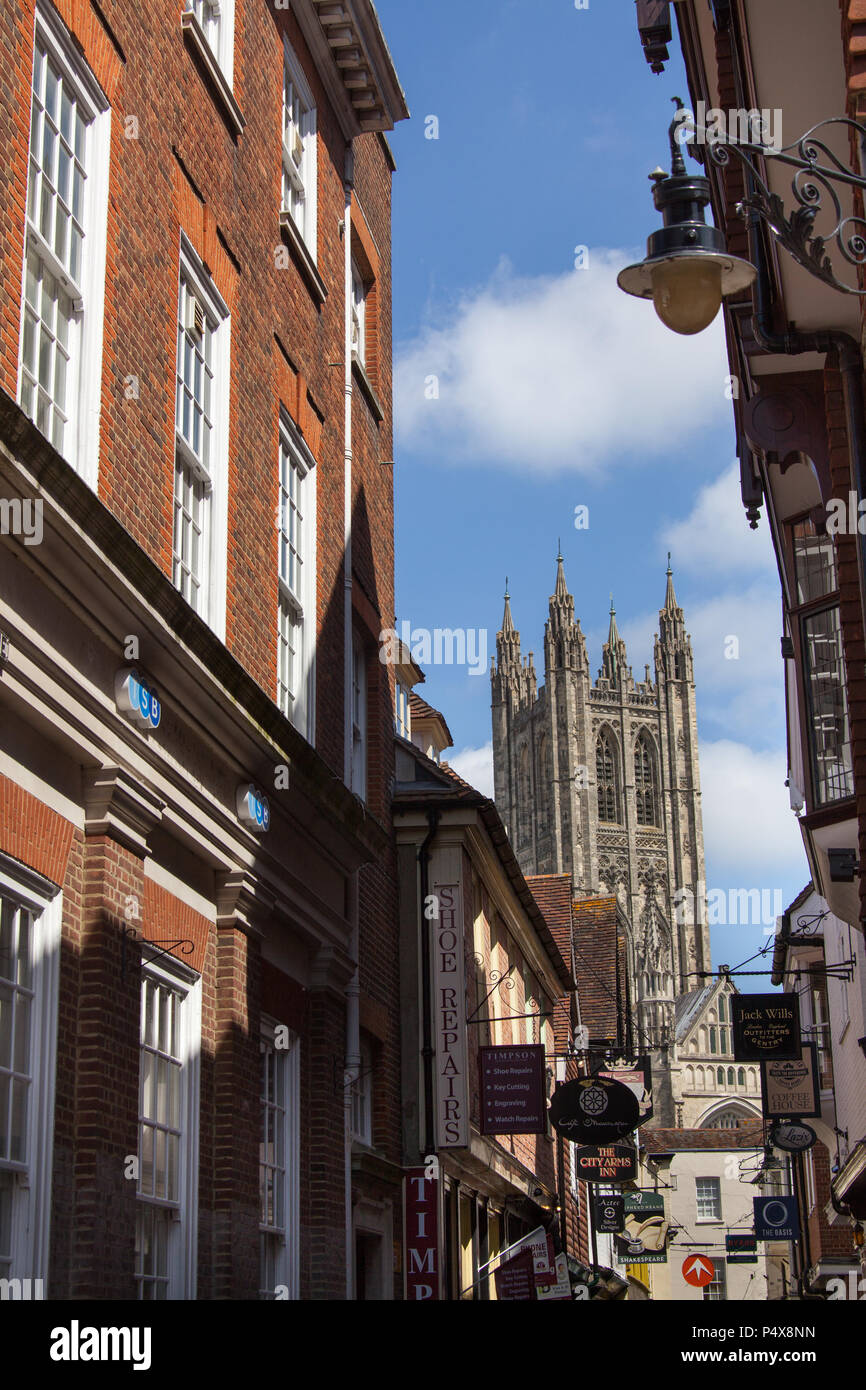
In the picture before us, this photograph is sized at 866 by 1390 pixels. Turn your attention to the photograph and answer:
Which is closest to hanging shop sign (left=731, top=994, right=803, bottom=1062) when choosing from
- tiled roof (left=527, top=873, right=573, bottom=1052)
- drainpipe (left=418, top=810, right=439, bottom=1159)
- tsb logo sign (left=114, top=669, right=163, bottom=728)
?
drainpipe (left=418, top=810, right=439, bottom=1159)

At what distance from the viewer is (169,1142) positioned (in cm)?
958

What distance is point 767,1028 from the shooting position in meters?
24.3

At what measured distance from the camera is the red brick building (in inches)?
308

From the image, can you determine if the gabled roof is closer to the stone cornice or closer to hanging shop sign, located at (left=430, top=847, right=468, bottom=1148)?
hanging shop sign, located at (left=430, top=847, right=468, bottom=1148)

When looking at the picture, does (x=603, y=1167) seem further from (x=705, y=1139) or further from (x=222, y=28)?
(x=705, y=1139)

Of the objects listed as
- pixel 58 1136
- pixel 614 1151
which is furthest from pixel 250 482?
pixel 614 1151

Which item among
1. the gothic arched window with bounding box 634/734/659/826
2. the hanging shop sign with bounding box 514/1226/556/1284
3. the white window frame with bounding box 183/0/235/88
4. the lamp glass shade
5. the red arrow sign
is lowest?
the red arrow sign

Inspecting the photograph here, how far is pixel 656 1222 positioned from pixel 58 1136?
155ft

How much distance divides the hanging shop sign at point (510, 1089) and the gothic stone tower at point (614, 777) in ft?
352

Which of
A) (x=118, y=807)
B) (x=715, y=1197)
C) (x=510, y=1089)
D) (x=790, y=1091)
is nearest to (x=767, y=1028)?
(x=790, y=1091)

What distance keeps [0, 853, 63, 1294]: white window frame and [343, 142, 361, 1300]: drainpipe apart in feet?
19.5

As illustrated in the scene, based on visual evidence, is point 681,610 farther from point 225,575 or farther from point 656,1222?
point 225,575

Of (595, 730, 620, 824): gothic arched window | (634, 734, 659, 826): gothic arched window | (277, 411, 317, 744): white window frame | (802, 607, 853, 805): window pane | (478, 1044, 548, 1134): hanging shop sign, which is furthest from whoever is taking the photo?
(634, 734, 659, 826): gothic arched window

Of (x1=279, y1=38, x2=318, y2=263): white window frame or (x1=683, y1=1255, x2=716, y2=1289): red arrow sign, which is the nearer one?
(x1=279, y1=38, x2=318, y2=263): white window frame
